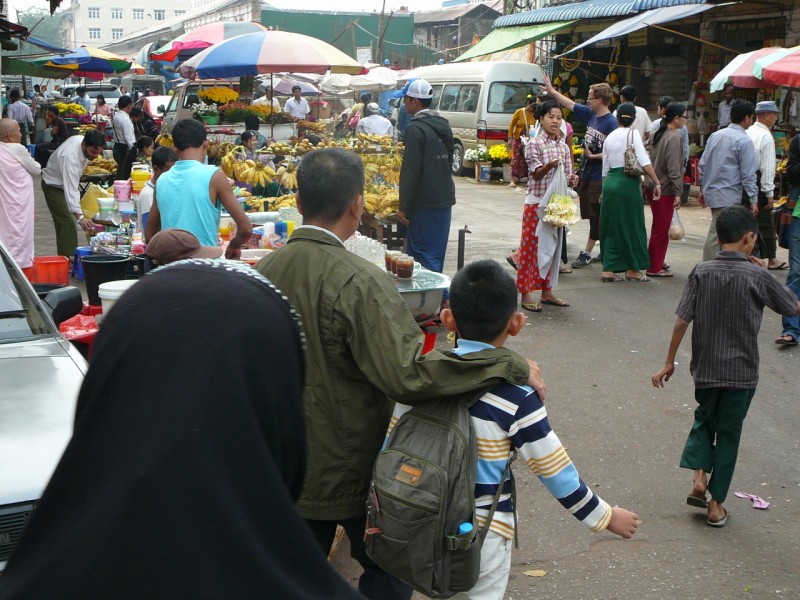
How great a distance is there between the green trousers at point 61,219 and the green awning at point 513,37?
1301cm

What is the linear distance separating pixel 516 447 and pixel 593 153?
8.65m

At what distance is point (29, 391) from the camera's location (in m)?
3.85

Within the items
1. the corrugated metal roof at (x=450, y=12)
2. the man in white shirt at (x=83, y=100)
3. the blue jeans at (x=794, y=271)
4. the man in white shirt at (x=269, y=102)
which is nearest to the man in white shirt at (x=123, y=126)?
the man in white shirt at (x=269, y=102)

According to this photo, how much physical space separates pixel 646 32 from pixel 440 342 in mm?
15411

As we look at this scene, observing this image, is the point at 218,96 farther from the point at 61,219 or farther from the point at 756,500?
the point at 756,500

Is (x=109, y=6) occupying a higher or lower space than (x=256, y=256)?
higher

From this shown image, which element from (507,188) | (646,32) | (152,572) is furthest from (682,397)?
(646,32)

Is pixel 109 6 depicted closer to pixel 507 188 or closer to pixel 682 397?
pixel 507 188

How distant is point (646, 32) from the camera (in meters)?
20.5

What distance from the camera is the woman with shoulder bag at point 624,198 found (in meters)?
9.70

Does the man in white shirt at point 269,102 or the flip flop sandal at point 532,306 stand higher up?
the man in white shirt at point 269,102

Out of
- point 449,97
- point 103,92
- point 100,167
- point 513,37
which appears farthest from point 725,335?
point 103,92

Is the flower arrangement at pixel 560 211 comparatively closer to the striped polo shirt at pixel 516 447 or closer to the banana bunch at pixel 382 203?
the banana bunch at pixel 382 203

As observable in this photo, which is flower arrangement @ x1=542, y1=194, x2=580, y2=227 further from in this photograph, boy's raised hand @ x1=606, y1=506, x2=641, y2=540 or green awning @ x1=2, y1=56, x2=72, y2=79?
green awning @ x1=2, y1=56, x2=72, y2=79
